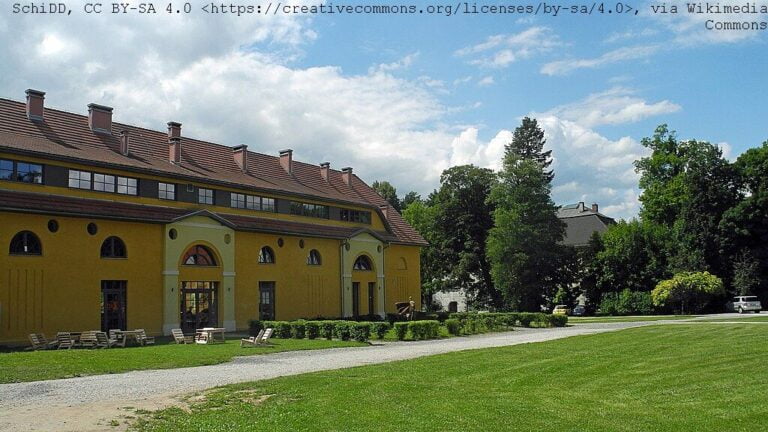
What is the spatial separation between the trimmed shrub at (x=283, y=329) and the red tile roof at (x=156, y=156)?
25.6ft

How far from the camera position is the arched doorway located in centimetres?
3272

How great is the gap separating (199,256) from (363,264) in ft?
44.2

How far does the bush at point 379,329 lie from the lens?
28.0 metres

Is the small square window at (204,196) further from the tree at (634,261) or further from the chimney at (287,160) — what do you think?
the tree at (634,261)

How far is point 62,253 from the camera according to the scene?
2764 cm

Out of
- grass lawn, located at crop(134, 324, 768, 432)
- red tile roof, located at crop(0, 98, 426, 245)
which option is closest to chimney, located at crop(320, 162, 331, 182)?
red tile roof, located at crop(0, 98, 426, 245)

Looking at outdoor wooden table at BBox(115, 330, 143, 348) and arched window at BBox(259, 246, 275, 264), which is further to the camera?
arched window at BBox(259, 246, 275, 264)

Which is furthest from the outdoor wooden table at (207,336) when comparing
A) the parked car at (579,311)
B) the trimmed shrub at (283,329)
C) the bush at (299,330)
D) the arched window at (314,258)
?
the parked car at (579,311)

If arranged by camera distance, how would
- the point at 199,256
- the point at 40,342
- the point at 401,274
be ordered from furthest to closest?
1. the point at 401,274
2. the point at 199,256
3. the point at 40,342

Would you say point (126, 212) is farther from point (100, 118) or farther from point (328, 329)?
point (328, 329)

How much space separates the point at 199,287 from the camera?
1323 inches

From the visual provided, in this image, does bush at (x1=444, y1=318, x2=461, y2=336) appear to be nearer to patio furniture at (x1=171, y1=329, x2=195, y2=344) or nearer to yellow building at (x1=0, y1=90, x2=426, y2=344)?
yellow building at (x1=0, y1=90, x2=426, y2=344)

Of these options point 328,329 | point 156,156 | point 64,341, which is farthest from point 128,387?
point 156,156

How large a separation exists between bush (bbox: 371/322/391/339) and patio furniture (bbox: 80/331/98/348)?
1046 centimetres
